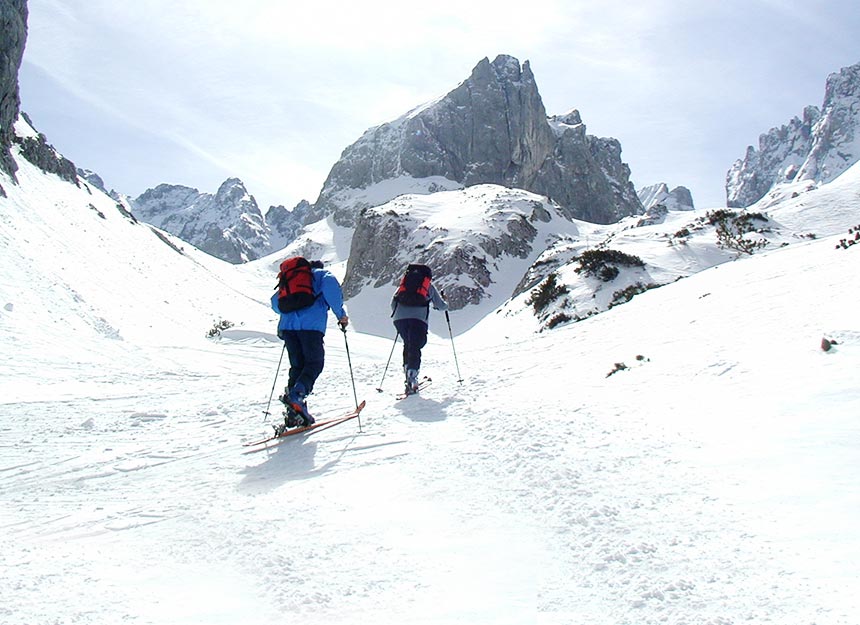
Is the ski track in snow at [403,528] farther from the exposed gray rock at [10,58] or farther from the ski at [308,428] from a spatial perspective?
the exposed gray rock at [10,58]

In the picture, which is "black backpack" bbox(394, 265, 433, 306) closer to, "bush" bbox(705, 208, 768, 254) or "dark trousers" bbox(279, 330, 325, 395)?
"dark trousers" bbox(279, 330, 325, 395)

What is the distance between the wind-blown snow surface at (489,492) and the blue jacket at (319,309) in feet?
5.03

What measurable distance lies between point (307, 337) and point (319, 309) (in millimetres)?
434

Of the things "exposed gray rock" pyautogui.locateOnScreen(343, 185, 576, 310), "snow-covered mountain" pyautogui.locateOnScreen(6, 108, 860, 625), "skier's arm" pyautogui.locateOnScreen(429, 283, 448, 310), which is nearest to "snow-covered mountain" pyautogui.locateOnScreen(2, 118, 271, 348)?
"snow-covered mountain" pyautogui.locateOnScreen(6, 108, 860, 625)

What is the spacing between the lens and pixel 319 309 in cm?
816

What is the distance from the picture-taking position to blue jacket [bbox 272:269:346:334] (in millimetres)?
8078

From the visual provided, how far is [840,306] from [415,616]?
7808 mm

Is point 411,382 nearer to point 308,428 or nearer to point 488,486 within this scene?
point 308,428

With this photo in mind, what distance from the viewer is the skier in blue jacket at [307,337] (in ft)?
25.7

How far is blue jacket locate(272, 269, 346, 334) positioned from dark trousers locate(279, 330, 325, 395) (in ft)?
0.32

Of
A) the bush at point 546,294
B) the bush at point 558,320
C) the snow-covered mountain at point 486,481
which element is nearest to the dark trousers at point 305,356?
the snow-covered mountain at point 486,481

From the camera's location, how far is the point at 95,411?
360 inches

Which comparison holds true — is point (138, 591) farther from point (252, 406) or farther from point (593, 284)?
point (593, 284)

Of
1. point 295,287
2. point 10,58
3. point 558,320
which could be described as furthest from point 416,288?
point 10,58
